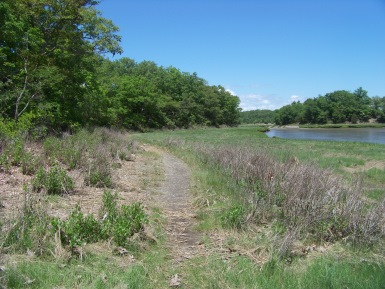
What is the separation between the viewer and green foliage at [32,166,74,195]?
284 inches

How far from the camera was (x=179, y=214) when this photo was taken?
7.18m

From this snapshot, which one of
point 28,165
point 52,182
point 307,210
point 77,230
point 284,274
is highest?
point 28,165

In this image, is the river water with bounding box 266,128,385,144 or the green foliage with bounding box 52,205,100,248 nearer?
the green foliage with bounding box 52,205,100,248

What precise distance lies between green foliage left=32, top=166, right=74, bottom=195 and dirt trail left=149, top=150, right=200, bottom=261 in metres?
2.08

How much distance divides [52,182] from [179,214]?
8.85ft

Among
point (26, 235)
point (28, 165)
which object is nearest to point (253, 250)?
point (26, 235)

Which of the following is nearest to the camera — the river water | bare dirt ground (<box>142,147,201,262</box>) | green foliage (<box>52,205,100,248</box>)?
green foliage (<box>52,205,100,248</box>)

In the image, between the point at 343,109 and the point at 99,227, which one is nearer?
the point at 99,227

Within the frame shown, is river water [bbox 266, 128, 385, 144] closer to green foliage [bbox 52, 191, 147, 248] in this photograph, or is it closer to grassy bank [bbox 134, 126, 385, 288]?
grassy bank [bbox 134, 126, 385, 288]

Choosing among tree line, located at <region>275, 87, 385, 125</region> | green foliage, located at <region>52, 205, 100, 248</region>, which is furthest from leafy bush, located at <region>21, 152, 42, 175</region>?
tree line, located at <region>275, 87, 385, 125</region>

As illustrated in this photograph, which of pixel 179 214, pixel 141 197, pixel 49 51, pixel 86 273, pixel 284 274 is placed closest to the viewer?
pixel 86 273

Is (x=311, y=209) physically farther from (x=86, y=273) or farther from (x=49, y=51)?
(x=49, y=51)

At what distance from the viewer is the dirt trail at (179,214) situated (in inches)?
211

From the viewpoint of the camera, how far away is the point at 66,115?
1991 centimetres
